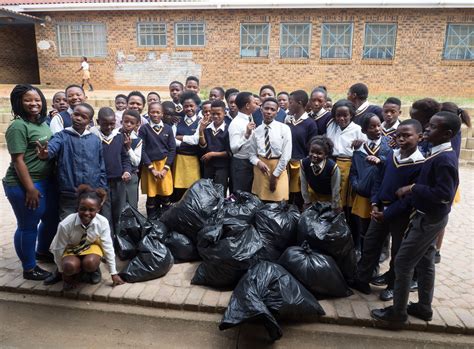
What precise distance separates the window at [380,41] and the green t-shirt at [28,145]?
11.7 m

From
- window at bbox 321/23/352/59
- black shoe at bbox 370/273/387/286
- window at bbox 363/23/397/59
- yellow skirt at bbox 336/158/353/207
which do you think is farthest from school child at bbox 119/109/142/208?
window at bbox 363/23/397/59

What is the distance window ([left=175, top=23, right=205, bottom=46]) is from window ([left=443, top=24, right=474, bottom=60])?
8009mm

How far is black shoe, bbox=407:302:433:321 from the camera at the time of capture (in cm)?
272

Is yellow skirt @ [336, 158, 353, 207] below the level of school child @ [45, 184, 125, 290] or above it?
above

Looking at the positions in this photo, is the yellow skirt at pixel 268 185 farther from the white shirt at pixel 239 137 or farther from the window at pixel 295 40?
the window at pixel 295 40

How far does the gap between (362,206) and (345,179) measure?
34cm

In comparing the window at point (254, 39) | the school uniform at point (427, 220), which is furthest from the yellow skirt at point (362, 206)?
the window at point (254, 39)

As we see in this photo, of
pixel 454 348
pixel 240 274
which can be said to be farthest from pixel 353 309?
pixel 240 274

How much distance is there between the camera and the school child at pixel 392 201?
8.96ft

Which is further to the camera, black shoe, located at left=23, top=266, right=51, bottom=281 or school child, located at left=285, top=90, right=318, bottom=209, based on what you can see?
school child, located at left=285, top=90, right=318, bottom=209

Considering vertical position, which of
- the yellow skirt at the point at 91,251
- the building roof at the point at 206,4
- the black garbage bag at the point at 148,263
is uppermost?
the building roof at the point at 206,4

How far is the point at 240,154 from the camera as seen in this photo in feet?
13.4

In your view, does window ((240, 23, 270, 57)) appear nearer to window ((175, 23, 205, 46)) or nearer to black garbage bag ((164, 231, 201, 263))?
window ((175, 23, 205, 46))

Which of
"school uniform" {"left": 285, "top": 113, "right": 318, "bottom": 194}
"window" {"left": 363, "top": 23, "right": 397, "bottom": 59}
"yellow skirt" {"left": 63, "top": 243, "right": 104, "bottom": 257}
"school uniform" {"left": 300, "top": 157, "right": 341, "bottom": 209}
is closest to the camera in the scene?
"yellow skirt" {"left": 63, "top": 243, "right": 104, "bottom": 257}
